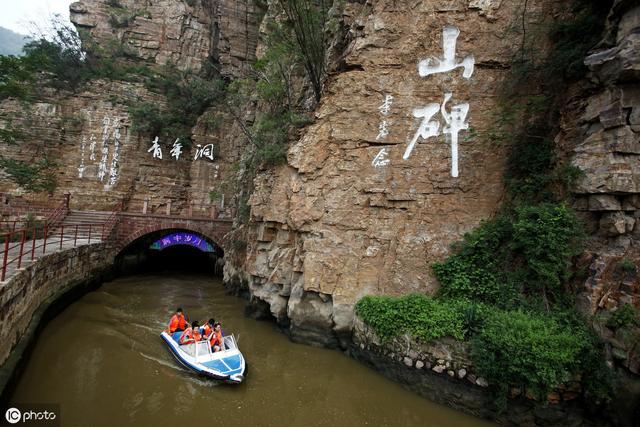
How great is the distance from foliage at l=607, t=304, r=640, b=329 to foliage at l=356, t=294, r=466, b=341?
2.12 metres

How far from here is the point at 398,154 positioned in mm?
8031

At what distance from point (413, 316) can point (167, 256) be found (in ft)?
61.8

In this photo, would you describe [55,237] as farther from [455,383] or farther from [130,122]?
[455,383]

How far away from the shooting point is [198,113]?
67.4ft

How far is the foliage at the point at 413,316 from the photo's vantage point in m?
6.05

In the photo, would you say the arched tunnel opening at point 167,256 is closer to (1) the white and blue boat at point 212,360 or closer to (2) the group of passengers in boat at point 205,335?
(2) the group of passengers in boat at point 205,335

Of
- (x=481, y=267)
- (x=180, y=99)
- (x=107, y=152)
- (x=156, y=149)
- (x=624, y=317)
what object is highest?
(x=180, y=99)

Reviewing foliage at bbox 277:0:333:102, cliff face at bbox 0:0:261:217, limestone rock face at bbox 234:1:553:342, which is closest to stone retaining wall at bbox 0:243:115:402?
limestone rock face at bbox 234:1:553:342

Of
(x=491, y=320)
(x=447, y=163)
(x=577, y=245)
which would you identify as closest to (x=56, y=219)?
(x=447, y=163)

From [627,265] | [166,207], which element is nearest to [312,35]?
[627,265]

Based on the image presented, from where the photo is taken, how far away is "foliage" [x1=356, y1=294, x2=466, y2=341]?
6051 mm

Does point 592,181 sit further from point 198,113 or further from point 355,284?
point 198,113

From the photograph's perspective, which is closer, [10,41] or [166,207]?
[166,207]

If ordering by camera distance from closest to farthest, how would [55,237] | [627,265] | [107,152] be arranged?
[627,265], [55,237], [107,152]
